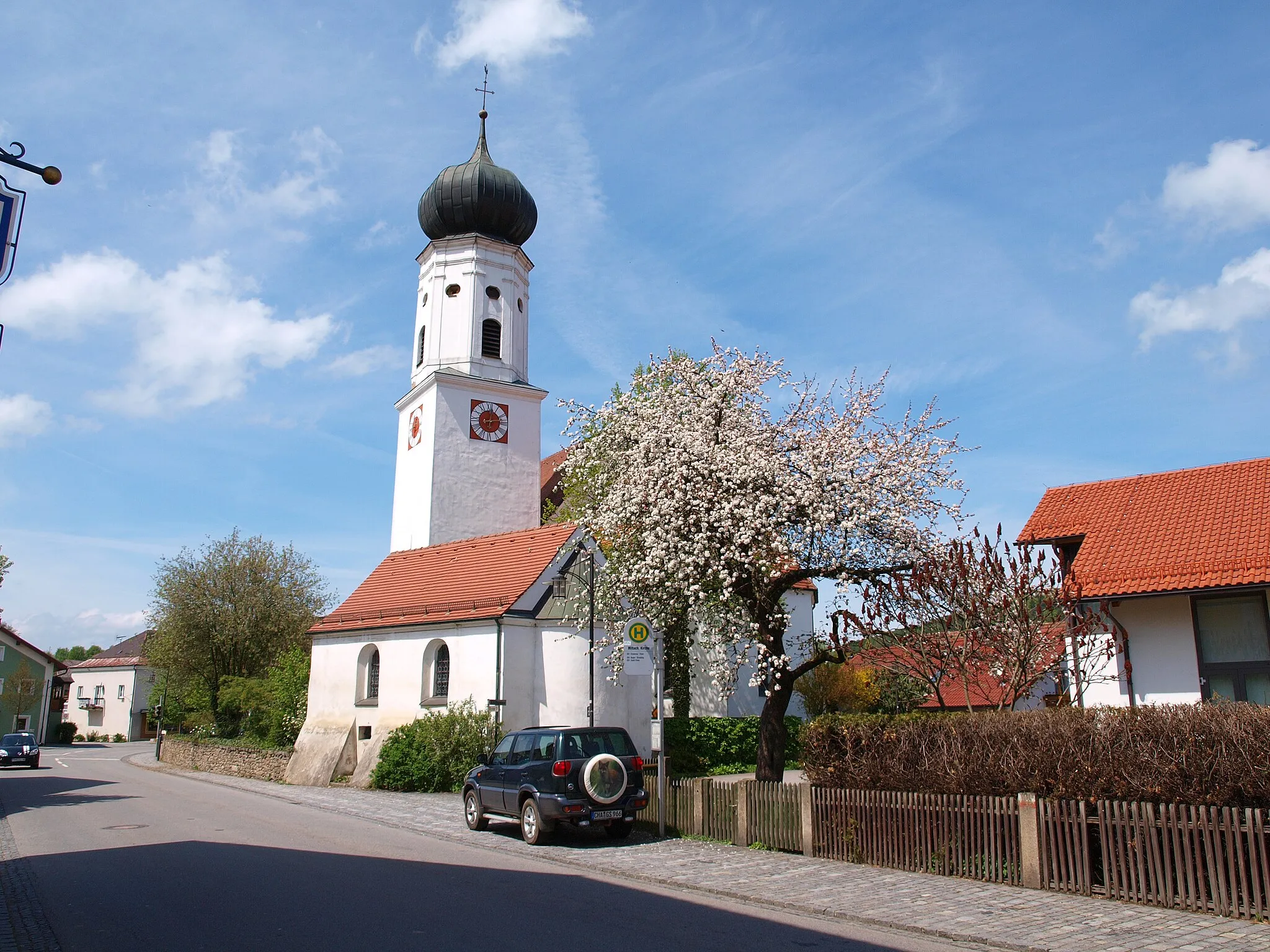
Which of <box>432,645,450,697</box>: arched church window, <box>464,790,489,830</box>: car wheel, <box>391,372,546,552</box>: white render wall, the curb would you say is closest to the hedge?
the curb

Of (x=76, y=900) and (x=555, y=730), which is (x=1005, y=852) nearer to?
(x=555, y=730)

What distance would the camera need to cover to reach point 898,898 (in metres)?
9.98

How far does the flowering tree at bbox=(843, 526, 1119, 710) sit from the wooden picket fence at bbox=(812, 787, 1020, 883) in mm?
3669

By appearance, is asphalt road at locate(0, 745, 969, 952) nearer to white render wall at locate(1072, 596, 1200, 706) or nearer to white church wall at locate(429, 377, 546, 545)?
white render wall at locate(1072, 596, 1200, 706)

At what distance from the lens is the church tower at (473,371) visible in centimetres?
3750

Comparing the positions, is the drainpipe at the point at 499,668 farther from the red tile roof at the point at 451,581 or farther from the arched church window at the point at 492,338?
the arched church window at the point at 492,338

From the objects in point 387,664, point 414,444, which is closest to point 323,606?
point 414,444

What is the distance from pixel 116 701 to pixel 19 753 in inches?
1551

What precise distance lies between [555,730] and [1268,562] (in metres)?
12.8

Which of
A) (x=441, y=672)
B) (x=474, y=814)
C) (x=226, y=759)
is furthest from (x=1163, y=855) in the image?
(x=226, y=759)

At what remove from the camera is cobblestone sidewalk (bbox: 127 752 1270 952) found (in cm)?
818

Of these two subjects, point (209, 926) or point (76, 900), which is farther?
point (76, 900)

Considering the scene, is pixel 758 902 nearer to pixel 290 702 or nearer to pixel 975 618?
pixel 975 618

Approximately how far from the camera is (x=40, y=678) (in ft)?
208
